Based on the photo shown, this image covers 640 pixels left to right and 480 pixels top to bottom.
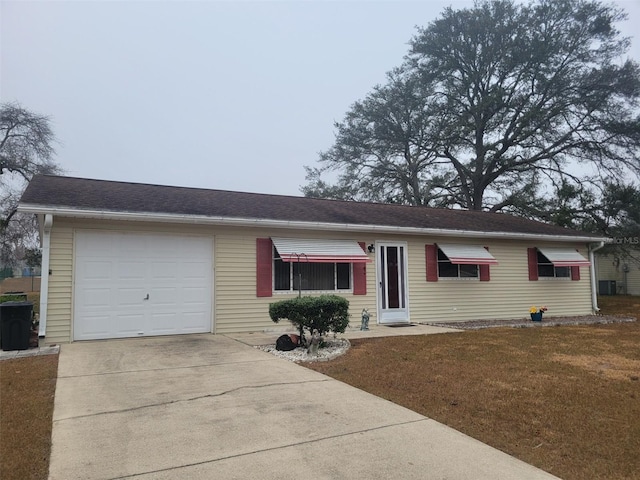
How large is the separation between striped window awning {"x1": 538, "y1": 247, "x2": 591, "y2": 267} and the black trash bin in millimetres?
13628

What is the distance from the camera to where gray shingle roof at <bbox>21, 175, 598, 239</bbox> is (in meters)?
8.54

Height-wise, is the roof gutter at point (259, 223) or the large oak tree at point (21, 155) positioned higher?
the large oak tree at point (21, 155)

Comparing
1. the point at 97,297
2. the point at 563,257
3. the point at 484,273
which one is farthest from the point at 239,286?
the point at 563,257

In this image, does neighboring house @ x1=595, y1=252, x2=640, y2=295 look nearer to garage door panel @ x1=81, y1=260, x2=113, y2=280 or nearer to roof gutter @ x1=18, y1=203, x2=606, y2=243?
roof gutter @ x1=18, y1=203, x2=606, y2=243

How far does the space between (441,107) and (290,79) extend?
Result: 345 inches

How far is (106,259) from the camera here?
27.8 feet

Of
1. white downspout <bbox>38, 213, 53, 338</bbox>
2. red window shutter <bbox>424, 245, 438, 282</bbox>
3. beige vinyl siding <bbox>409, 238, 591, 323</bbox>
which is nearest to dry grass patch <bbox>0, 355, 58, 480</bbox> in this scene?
white downspout <bbox>38, 213, 53, 338</bbox>

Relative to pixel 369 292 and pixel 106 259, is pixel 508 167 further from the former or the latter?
pixel 106 259

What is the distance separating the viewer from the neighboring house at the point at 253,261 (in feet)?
27.1

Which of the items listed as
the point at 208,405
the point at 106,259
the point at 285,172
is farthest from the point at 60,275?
the point at 285,172

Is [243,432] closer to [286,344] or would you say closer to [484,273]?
[286,344]

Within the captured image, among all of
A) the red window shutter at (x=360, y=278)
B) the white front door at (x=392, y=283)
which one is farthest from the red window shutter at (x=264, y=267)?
the white front door at (x=392, y=283)

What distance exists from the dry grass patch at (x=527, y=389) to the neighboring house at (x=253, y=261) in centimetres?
256

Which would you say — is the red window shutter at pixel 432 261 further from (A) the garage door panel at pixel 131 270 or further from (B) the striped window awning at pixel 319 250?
(A) the garage door panel at pixel 131 270
